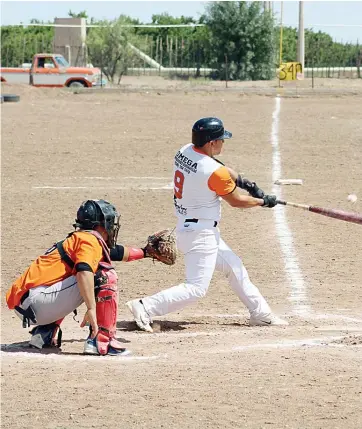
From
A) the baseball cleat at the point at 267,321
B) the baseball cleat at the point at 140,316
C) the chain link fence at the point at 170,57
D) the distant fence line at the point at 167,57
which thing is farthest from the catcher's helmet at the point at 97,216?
the chain link fence at the point at 170,57

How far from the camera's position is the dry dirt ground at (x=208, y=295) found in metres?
6.02

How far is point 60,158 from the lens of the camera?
1983 cm

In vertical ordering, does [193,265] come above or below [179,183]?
below

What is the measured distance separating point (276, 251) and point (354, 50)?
42.0 m

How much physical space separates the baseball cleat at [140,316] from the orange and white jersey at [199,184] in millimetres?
786

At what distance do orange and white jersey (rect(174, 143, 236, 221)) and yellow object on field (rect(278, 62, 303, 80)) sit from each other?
35.2 metres

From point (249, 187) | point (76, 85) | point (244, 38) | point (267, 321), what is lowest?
point (267, 321)

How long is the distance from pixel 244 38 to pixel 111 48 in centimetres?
689

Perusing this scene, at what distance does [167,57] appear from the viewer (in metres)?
54.5

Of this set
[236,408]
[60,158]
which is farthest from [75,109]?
[236,408]

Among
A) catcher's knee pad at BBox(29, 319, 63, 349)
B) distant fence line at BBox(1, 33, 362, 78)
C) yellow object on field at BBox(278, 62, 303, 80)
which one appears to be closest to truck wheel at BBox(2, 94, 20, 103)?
yellow object on field at BBox(278, 62, 303, 80)

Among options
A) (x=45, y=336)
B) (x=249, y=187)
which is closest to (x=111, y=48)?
(x=249, y=187)

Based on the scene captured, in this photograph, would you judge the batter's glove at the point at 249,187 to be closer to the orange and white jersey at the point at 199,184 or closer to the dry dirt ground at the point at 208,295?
the orange and white jersey at the point at 199,184

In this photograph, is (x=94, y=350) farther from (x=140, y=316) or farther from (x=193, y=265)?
(x=193, y=265)
